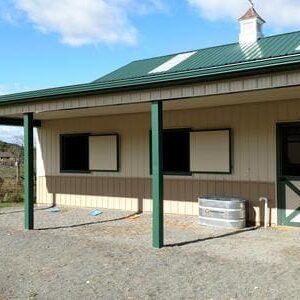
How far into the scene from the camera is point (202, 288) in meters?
5.38

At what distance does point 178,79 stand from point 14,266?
3.54 meters

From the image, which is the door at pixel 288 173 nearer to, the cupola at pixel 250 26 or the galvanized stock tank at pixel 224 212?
the galvanized stock tank at pixel 224 212

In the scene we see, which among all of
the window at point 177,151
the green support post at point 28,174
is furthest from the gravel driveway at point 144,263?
the window at point 177,151

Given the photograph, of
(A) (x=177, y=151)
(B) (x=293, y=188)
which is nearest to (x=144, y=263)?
(B) (x=293, y=188)

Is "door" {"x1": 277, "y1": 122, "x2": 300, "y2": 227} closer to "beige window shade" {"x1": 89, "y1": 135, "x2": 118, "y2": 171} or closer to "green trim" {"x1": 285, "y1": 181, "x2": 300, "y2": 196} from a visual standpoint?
"green trim" {"x1": 285, "y1": 181, "x2": 300, "y2": 196}

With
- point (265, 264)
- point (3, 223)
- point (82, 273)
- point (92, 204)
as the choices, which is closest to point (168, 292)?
point (82, 273)

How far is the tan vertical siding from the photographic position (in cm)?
996


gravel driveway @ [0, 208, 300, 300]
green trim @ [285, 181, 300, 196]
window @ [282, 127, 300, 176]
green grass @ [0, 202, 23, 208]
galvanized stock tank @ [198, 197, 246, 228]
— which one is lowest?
gravel driveway @ [0, 208, 300, 300]

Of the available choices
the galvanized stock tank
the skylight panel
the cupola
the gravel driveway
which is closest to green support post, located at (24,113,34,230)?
the gravel driveway

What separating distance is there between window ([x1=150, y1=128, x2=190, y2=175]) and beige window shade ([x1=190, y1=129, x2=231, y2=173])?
19cm

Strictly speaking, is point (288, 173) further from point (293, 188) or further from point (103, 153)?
point (103, 153)

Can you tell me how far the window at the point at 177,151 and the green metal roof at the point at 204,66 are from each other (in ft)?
5.14

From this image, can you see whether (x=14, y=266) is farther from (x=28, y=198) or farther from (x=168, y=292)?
(x=28, y=198)

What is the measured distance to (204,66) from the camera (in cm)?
1098
